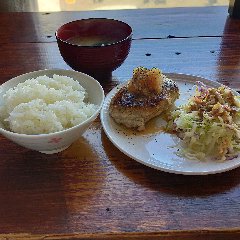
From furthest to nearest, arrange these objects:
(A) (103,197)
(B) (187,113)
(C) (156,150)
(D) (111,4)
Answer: (D) (111,4), (B) (187,113), (C) (156,150), (A) (103,197)

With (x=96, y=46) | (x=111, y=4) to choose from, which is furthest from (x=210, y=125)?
(x=111, y=4)

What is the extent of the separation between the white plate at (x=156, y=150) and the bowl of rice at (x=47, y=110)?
10 centimetres

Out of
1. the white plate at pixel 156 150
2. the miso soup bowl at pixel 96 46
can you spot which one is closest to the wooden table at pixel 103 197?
the white plate at pixel 156 150

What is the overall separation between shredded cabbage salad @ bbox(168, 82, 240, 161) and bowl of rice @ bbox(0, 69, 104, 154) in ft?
0.86

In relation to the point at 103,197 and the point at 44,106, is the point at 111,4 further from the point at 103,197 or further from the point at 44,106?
the point at 103,197

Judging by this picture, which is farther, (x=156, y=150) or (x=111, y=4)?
(x=111, y=4)

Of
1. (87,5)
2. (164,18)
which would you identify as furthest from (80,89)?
(87,5)

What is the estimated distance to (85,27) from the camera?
4.65ft

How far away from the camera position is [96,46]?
1246 mm

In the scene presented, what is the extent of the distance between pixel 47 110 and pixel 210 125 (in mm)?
460

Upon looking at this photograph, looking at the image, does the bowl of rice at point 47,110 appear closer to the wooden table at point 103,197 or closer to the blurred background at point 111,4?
the wooden table at point 103,197

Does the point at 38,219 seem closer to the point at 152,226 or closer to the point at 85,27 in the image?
the point at 152,226

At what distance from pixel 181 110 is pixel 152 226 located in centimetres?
45

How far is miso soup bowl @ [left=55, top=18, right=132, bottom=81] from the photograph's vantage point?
1260 millimetres
